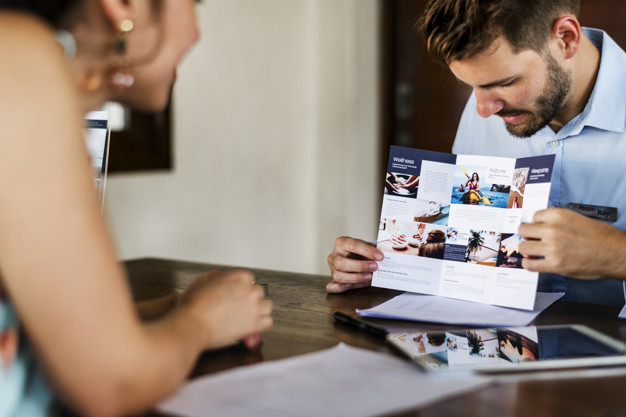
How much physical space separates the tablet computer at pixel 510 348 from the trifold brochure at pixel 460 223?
16 cm

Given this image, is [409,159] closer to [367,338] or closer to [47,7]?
[367,338]

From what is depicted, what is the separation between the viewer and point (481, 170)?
1234 mm

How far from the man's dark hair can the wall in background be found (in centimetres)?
181

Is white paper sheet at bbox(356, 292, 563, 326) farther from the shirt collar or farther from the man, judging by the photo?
the shirt collar

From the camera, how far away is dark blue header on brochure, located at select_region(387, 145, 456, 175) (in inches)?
50.3

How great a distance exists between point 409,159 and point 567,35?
0.57 meters

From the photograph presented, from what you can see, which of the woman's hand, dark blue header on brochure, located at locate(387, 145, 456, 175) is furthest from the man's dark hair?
the woman's hand

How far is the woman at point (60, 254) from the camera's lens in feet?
2.06

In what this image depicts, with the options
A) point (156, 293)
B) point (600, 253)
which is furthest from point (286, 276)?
point (600, 253)

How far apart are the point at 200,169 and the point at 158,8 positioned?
8.10 ft

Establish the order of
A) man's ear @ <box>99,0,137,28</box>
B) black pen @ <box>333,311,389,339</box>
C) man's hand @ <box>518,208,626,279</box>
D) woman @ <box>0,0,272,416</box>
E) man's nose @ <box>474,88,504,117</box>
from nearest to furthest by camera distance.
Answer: woman @ <box>0,0,272,416</box> < man's ear @ <box>99,0,137,28</box> < black pen @ <box>333,311,389,339</box> < man's hand @ <box>518,208,626,279</box> < man's nose @ <box>474,88,504,117</box>

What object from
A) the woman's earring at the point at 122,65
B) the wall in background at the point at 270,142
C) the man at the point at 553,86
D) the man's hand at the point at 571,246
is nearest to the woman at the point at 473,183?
the man's hand at the point at 571,246

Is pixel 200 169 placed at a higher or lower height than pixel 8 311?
lower

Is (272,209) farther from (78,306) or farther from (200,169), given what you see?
(78,306)
